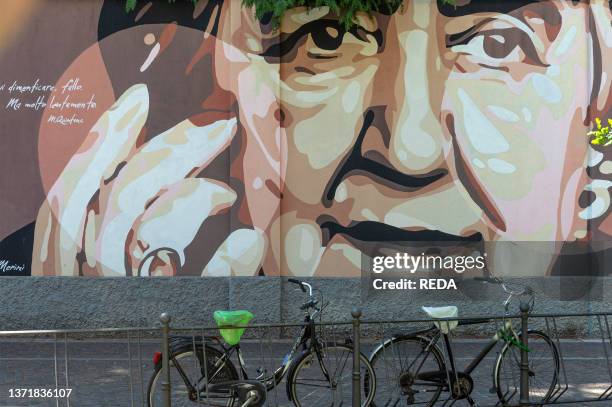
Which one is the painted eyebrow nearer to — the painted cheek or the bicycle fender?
the painted cheek

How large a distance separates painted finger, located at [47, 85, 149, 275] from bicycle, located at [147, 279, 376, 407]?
14.9ft

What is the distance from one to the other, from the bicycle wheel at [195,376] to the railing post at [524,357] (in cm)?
237

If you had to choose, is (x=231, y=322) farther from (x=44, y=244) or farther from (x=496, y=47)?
(x=496, y=47)

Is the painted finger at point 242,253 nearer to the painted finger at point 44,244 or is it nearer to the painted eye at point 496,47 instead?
the painted finger at point 44,244

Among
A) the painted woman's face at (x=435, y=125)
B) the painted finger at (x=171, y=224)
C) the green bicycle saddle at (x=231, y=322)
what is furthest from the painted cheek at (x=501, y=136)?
the green bicycle saddle at (x=231, y=322)

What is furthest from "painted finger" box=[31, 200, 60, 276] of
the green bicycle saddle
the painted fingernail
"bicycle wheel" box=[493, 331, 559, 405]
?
"bicycle wheel" box=[493, 331, 559, 405]

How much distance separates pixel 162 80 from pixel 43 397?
4759 millimetres

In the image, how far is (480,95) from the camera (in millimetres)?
10156

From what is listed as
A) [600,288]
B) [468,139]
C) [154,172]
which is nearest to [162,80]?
[154,172]

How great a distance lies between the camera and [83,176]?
10.1 metres

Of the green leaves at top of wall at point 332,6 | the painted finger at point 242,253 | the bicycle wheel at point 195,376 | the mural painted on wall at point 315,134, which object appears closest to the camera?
the bicycle wheel at point 195,376

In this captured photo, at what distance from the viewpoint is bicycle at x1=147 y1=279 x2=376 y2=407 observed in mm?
5855

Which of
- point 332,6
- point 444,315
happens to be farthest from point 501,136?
point 444,315

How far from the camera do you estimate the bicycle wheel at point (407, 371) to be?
6332 millimetres
